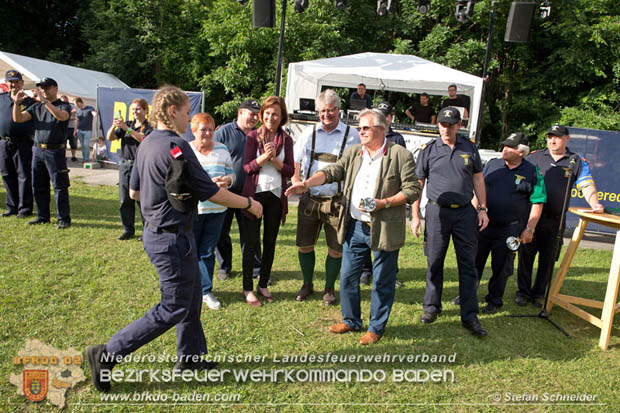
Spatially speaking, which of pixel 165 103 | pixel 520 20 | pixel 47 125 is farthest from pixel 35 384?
pixel 520 20

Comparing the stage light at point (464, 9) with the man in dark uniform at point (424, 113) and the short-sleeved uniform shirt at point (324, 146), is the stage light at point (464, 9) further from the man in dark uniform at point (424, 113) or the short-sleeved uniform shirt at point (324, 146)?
the short-sleeved uniform shirt at point (324, 146)

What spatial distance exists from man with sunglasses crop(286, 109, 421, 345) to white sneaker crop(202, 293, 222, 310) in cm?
124

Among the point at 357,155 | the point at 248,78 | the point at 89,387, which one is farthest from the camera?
the point at 248,78

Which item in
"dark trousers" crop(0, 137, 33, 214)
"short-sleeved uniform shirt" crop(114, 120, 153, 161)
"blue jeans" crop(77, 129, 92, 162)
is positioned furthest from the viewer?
"blue jeans" crop(77, 129, 92, 162)

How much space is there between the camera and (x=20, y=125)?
6.27m

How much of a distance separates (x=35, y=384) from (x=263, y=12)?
972cm

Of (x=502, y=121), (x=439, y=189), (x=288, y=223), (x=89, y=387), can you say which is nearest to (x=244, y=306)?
(x=89, y=387)

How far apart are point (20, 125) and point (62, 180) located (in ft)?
3.73

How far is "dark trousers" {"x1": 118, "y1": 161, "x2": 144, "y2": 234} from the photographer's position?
227 inches

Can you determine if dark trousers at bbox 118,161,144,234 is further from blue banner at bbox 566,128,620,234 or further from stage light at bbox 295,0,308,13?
blue banner at bbox 566,128,620,234

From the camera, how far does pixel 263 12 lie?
1034 centimetres

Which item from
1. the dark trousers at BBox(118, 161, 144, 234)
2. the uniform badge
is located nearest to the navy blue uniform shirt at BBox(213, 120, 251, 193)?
the dark trousers at BBox(118, 161, 144, 234)

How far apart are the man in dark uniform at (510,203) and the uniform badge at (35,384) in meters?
3.97

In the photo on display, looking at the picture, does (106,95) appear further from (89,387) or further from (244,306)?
(89,387)
